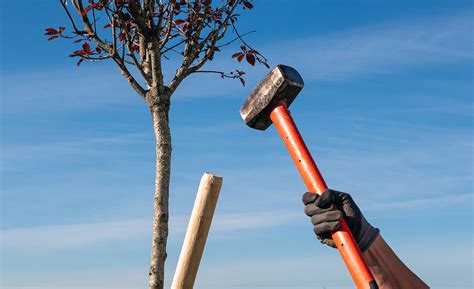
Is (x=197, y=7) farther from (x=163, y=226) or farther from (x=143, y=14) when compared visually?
(x=163, y=226)

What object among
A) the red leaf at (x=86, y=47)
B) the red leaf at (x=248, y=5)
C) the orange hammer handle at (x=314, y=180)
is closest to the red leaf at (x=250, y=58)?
the red leaf at (x=248, y=5)

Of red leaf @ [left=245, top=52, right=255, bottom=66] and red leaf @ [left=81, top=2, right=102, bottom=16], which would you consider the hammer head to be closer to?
red leaf @ [left=245, top=52, right=255, bottom=66]

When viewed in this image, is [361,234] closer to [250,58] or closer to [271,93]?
[271,93]

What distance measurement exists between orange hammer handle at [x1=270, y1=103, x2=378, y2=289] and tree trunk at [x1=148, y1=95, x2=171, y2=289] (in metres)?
1.71

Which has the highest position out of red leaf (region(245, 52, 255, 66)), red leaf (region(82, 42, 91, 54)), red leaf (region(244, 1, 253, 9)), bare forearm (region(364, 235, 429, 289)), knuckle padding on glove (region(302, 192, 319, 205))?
red leaf (region(244, 1, 253, 9))

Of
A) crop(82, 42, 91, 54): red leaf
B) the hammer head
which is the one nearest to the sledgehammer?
the hammer head

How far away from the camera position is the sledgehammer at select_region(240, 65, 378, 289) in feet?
15.8

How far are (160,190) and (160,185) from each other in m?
0.05

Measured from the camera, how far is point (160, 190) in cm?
665

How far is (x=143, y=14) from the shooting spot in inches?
277

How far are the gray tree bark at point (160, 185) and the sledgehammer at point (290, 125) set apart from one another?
1.39 metres

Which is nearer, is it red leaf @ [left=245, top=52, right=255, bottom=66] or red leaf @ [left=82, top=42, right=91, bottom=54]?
red leaf @ [left=82, top=42, right=91, bottom=54]

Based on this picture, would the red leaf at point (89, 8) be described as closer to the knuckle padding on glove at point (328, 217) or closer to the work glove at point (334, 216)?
the work glove at point (334, 216)

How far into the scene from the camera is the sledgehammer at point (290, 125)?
4.83m
